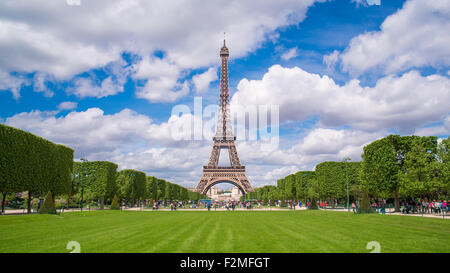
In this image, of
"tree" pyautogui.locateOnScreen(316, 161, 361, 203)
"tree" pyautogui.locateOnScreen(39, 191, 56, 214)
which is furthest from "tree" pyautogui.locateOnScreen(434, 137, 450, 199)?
"tree" pyautogui.locateOnScreen(39, 191, 56, 214)

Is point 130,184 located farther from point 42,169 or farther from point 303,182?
point 303,182

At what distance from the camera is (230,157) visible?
96750 millimetres

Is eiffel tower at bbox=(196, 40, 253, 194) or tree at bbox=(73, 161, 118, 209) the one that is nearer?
tree at bbox=(73, 161, 118, 209)

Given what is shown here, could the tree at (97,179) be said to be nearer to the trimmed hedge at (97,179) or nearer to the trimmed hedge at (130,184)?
the trimmed hedge at (97,179)

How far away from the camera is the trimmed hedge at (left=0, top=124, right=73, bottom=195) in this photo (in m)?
28.7

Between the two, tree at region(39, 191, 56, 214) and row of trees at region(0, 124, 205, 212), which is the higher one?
row of trees at region(0, 124, 205, 212)

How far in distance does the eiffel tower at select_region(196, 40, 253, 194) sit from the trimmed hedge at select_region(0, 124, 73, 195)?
53659 millimetres

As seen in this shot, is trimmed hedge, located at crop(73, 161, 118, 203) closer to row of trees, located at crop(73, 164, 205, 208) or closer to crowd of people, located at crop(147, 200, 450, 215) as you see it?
row of trees, located at crop(73, 164, 205, 208)

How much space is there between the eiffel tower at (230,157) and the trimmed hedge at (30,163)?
5366 cm

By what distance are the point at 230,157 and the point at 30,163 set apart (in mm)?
68256

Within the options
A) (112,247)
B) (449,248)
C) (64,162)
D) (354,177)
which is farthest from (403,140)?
(64,162)

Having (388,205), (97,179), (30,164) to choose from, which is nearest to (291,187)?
(388,205)
